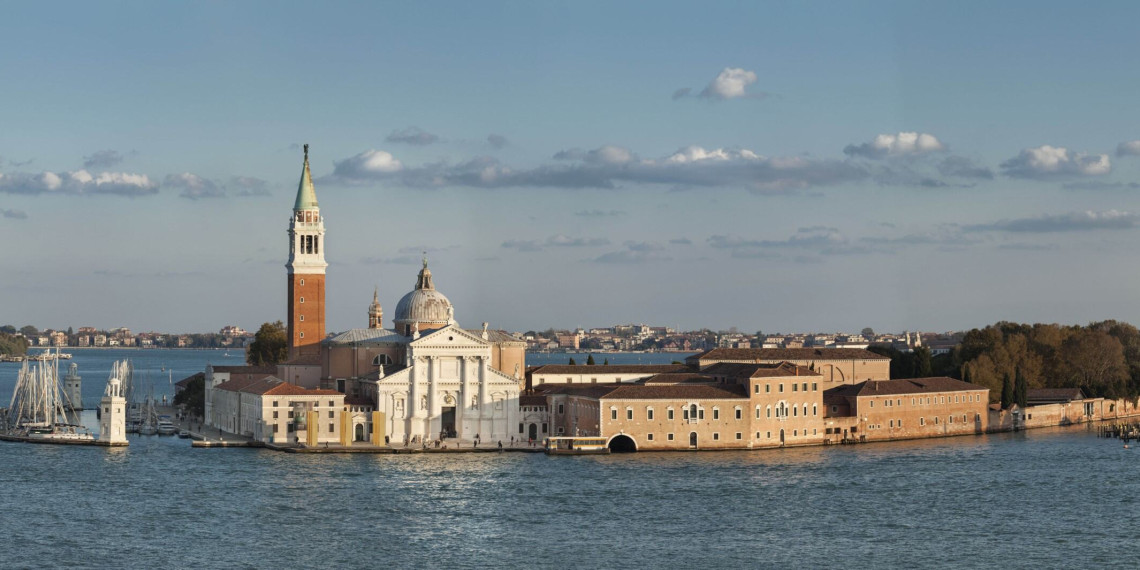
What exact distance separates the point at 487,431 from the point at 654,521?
19112 mm

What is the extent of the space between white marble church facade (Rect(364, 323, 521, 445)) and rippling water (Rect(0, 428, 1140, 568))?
143 inches

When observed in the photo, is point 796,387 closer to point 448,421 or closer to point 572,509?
point 448,421

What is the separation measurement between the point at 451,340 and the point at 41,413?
24.0 meters

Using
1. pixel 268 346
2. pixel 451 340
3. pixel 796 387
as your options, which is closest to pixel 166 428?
pixel 451 340

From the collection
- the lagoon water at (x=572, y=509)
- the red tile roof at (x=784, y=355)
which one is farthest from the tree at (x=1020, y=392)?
the lagoon water at (x=572, y=509)

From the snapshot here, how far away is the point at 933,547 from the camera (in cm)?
3628

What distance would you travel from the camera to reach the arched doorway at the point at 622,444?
55.7 metres

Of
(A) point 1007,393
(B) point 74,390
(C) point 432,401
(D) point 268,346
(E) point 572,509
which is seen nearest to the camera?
(E) point 572,509

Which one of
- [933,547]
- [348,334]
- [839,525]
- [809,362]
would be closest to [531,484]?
[839,525]

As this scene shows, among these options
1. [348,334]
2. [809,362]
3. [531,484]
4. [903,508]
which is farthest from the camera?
[809,362]

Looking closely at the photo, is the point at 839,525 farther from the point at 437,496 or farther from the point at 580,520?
the point at 437,496

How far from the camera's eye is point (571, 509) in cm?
4131

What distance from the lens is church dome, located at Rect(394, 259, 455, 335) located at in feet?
212

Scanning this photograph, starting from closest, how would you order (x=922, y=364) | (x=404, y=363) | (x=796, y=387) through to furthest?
(x=796, y=387) < (x=404, y=363) < (x=922, y=364)
